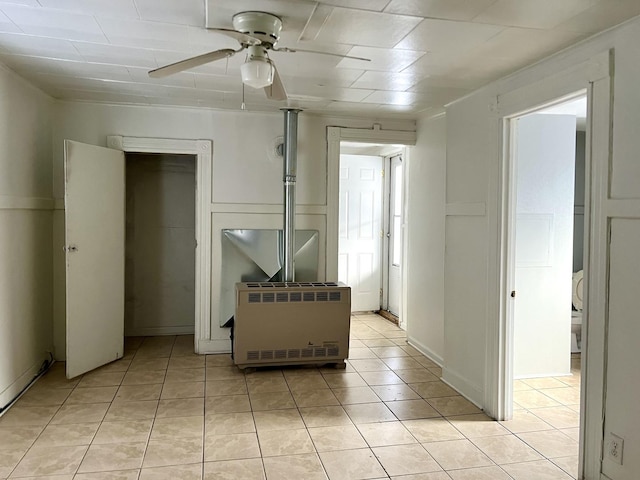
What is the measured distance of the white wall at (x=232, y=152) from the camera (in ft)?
13.7

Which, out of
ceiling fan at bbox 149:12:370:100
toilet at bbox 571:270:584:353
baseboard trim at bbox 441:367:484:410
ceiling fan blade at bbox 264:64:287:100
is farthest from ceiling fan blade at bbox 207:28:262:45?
toilet at bbox 571:270:584:353

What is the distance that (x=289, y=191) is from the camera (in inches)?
170

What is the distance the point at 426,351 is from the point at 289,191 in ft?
6.31

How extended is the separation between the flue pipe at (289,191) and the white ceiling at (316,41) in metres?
0.55

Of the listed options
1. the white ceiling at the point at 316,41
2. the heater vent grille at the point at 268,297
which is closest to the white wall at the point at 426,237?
the white ceiling at the point at 316,41

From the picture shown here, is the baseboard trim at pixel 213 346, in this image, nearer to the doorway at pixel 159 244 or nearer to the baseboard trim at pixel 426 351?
the doorway at pixel 159 244

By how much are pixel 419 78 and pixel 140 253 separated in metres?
3.33

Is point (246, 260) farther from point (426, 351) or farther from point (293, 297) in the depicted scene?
point (426, 351)

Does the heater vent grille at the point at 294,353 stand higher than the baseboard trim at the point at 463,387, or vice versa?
the heater vent grille at the point at 294,353

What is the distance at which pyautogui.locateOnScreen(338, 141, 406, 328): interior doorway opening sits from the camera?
20.0 ft

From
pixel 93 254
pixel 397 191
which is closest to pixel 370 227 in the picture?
pixel 397 191

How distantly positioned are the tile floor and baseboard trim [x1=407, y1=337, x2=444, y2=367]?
0.10 m

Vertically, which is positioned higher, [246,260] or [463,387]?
[246,260]

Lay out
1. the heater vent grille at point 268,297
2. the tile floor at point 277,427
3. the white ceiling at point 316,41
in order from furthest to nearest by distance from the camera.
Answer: the heater vent grille at point 268,297
the tile floor at point 277,427
the white ceiling at point 316,41
